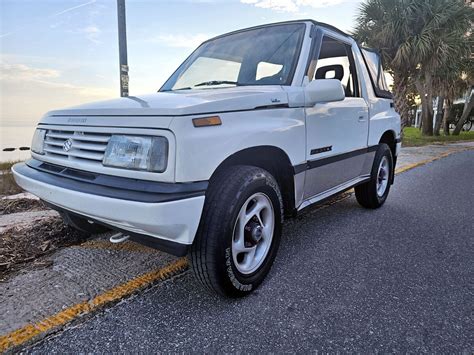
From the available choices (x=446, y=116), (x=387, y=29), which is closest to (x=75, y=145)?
(x=387, y=29)

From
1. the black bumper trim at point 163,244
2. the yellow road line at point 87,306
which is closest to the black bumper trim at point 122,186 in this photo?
the black bumper trim at point 163,244

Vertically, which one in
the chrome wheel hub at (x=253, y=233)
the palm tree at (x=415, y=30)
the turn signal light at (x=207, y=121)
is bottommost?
the chrome wheel hub at (x=253, y=233)

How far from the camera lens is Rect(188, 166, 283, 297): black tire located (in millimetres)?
1851

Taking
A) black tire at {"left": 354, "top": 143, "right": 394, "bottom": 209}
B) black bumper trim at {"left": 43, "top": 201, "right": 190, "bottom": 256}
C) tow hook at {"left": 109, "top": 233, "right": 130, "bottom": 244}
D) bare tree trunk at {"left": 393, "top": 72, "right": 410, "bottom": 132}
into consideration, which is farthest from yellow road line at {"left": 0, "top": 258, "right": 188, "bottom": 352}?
bare tree trunk at {"left": 393, "top": 72, "right": 410, "bottom": 132}

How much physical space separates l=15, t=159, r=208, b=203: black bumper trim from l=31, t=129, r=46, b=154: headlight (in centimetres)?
34

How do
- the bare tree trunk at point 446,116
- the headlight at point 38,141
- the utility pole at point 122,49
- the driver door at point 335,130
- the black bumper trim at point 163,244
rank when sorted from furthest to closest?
the bare tree trunk at point 446,116 → the utility pole at point 122,49 → the driver door at point 335,130 → the headlight at point 38,141 → the black bumper trim at point 163,244

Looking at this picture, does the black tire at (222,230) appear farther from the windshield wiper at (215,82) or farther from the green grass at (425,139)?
the green grass at (425,139)

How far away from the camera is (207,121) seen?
6.02 ft

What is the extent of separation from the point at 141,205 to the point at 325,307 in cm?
123

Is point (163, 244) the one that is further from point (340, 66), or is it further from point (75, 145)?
point (340, 66)

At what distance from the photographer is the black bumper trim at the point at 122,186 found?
5.53 feet

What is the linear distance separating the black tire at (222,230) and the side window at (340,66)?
1.64m

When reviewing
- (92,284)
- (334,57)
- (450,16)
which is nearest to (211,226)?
(92,284)

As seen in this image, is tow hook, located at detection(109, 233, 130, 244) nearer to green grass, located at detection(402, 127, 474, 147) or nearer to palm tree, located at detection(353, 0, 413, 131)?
palm tree, located at detection(353, 0, 413, 131)
